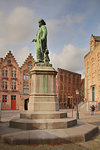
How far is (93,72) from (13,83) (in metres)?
20.4

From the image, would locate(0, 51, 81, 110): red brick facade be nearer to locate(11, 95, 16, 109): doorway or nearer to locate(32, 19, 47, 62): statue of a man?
locate(11, 95, 16, 109): doorway

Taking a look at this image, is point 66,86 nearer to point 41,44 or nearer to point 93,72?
point 93,72

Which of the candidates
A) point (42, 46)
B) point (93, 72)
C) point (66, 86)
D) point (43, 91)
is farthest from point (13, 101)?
point (43, 91)

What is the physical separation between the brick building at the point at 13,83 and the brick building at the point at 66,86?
12.1m

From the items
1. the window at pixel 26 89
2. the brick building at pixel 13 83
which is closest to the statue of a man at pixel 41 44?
the brick building at pixel 13 83

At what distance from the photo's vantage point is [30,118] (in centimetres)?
791

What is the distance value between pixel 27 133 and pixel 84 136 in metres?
2.28

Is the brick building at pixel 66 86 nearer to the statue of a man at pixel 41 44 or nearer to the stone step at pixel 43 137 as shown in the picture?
the statue of a man at pixel 41 44

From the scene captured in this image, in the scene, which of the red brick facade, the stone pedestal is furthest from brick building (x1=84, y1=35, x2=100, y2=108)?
the stone pedestal

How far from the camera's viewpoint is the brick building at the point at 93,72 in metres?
36.1

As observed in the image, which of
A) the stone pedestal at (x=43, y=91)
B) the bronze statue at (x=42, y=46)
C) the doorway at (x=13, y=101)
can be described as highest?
the bronze statue at (x=42, y=46)

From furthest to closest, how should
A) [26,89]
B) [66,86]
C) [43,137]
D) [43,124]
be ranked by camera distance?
[66,86], [26,89], [43,124], [43,137]

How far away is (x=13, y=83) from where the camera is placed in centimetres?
3888

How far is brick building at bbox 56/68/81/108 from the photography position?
48094mm
